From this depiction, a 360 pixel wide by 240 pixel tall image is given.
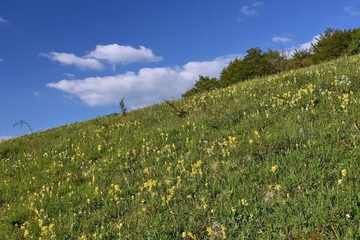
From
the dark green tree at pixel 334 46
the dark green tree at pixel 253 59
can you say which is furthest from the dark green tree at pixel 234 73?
the dark green tree at pixel 334 46

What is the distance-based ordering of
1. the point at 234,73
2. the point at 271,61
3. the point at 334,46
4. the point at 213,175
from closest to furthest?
the point at 213,175, the point at 334,46, the point at 271,61, the point at 234,73

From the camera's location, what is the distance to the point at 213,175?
6.67m

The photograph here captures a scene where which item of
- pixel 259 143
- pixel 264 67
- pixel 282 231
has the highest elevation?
pixel 264 67

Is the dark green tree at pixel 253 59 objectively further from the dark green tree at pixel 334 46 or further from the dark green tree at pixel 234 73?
the dark green tree at pixel 334 46

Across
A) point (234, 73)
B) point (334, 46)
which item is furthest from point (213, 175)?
point (234, 73)

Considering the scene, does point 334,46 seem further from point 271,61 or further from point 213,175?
point 213,175

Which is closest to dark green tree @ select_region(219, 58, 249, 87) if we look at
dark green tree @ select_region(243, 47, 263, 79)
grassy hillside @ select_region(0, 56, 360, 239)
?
dark green tree @ select_region(243, 47, 263, 79)

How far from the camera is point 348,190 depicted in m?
4.86

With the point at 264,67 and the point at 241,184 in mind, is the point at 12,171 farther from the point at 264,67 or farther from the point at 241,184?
the point at 264,67

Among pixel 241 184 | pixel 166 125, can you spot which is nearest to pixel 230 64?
pixel 166 125

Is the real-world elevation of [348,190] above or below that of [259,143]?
below

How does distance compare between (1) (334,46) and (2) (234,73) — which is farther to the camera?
(2) (234,73)

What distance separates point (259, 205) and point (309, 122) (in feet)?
10.9

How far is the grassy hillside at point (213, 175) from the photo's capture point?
16.3 feet
